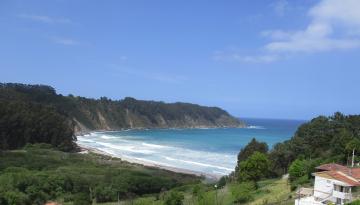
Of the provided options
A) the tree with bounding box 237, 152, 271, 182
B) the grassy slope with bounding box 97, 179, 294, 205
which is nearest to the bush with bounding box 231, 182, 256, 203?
the grassy slope with bounding box 97, 179, 294, 205

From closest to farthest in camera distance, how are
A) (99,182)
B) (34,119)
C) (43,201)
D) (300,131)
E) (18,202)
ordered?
(18,202)
(43,201)
(99,182)
(300,131)
(34,119)

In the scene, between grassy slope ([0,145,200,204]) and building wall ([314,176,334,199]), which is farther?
grassy slope ([0,145,200,204])

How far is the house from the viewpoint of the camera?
31281 mm

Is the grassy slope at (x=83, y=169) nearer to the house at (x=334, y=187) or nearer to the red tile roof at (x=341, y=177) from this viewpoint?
the house at (x=334, y=187)

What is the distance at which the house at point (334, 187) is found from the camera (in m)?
31.3

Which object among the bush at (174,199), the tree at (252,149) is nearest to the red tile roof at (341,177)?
the bush at (174,199)

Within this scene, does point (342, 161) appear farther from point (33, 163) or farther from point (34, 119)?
point (34, 119)

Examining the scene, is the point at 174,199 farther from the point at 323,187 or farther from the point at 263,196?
the point at 323,187

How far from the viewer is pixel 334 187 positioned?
105ft

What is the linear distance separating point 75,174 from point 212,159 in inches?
1608

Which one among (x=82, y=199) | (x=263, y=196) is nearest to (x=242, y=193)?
(x=263, y=196)

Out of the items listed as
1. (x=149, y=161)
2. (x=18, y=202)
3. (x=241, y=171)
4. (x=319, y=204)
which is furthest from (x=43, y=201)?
(x=149, y=161)

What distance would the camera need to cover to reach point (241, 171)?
49875 millimetres

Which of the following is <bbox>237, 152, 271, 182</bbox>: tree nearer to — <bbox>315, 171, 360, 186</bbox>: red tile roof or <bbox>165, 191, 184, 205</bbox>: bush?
<bbox>165, 191, 184, 205</bbox>: bush
